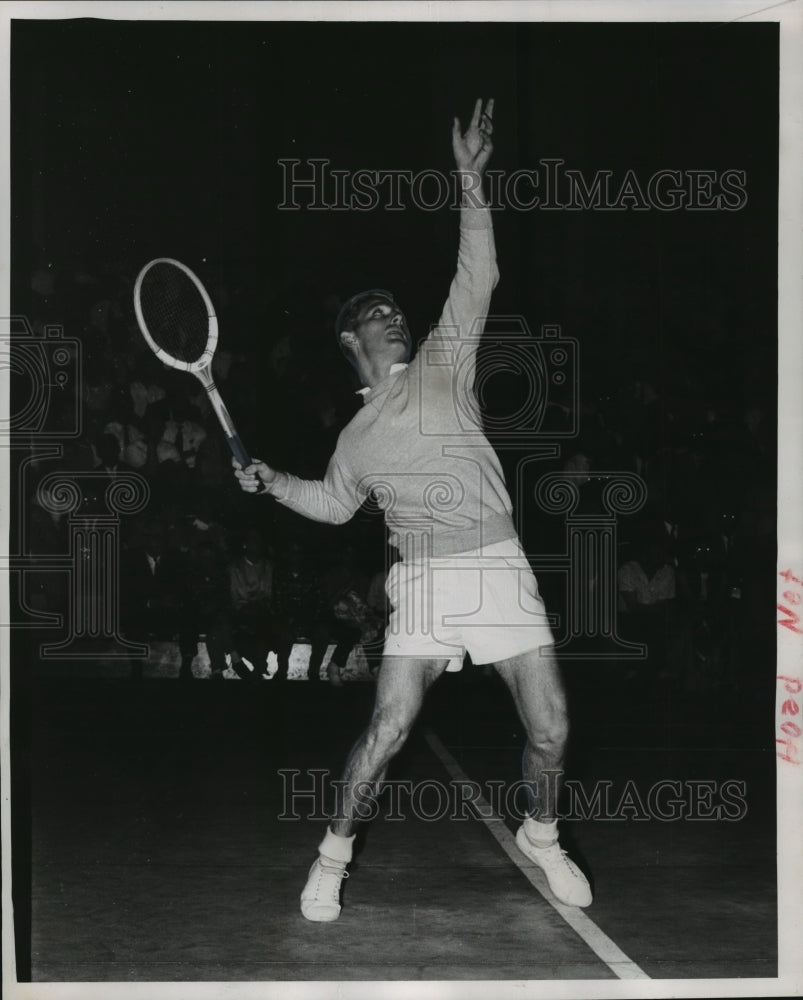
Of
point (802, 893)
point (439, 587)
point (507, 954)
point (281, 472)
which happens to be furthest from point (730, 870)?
point (281, 472)

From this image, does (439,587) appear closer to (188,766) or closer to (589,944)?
(589,944)

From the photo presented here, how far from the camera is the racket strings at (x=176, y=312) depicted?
5.02m

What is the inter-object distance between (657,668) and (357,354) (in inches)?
160

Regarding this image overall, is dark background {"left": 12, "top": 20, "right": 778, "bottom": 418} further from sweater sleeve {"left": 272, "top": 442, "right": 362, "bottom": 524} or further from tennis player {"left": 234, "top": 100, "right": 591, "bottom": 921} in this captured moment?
sweater sleeve {"left": 272, "top": 442, "right": 362, "bottom": 524}

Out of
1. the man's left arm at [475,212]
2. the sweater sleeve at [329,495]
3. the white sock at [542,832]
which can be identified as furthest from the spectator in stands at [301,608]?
the man's left arm at [475,212]

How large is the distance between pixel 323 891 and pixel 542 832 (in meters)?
0.77

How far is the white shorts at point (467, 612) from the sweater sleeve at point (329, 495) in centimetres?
33

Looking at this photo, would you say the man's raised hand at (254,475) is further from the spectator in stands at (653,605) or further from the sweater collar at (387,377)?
the spectator in stands at (653,605)

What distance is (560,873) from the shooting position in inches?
202

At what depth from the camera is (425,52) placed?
4.96 metres

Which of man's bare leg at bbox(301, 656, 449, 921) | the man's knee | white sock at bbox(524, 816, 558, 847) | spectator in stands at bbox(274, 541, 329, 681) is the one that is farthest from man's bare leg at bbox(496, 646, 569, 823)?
spectator in stands at bbox(274, 541, 329, 681)

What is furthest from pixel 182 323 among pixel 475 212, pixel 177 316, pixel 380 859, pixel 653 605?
pixel 653 605

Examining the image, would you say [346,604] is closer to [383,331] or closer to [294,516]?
[294,516]

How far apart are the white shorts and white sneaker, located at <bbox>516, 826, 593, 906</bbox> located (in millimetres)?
694
